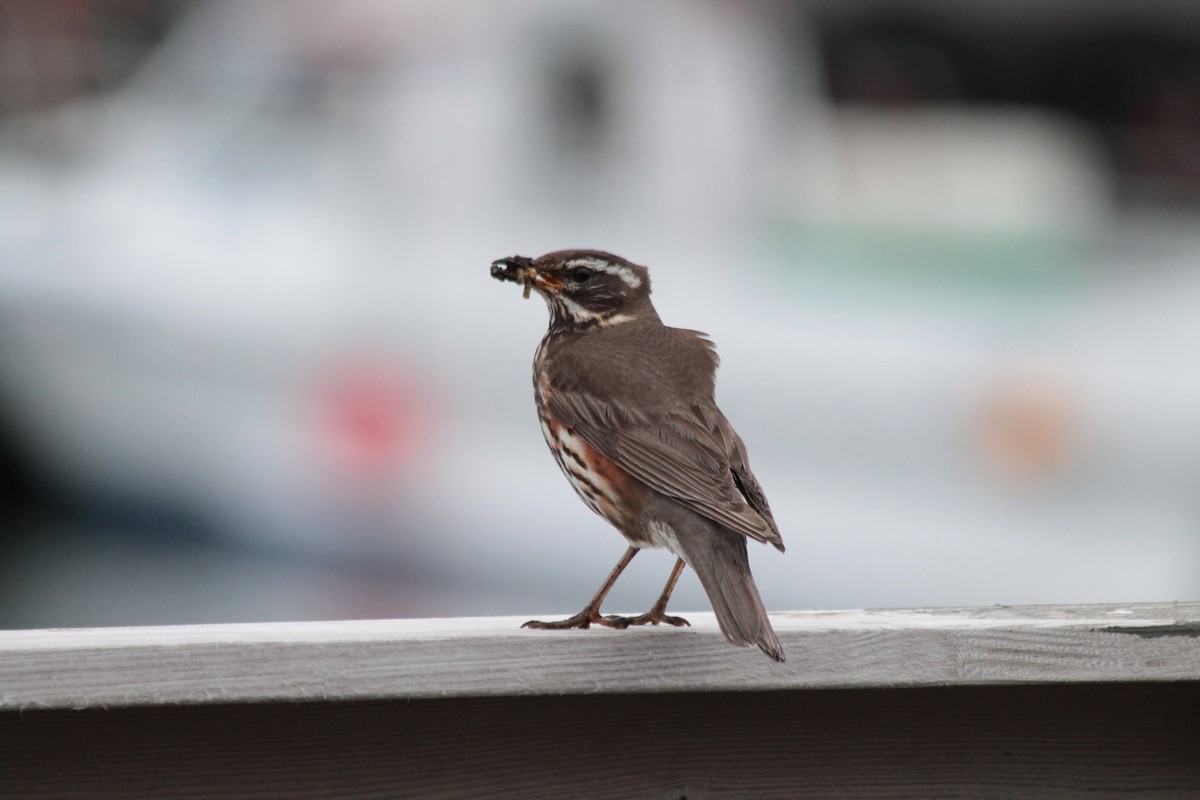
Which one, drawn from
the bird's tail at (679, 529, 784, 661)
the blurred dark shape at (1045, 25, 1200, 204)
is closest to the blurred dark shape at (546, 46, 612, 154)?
the blurred dark shape at (1045, 25, 1200, 204)

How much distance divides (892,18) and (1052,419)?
228 centimetres

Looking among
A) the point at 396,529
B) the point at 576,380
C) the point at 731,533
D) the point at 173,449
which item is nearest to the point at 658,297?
the point at 396,529

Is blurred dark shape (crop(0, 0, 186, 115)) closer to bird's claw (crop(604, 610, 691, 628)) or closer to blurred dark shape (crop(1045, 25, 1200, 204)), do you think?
blurred dark shape (crop(1045, 25, 1200, 204))

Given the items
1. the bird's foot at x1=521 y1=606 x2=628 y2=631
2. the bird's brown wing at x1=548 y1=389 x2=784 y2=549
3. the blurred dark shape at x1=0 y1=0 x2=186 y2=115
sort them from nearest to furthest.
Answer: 1. the bird's foot at x1=521 y1=606 x2=628 y2=631
2. the bird's brown wing at x1=548 y1=389 x2=784 y2=549
3. the blurred dark shape at x1=0 y1=0 x2=186 y2=115

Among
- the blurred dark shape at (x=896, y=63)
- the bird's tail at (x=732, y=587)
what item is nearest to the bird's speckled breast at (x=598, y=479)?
the bird's tail at (x=732, y=587)

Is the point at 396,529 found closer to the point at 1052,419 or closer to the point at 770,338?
the point at 770,338

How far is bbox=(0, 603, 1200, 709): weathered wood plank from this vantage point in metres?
2.61

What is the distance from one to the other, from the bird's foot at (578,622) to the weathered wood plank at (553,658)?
0.18m

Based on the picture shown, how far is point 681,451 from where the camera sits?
3828 millimetres

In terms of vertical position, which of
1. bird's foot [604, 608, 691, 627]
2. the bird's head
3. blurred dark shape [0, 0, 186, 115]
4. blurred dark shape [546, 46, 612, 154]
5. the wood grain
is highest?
blurred dark shape [0, 0, 186, 115]

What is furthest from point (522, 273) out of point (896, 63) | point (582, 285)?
point (896, 63)

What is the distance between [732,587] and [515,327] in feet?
17.5

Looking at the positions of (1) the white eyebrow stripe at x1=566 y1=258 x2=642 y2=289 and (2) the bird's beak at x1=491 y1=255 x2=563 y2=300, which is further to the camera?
(1) the white eyebrow stripe at x1=566 y1=258 x2=642 y2=289

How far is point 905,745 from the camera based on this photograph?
3.04 metres
